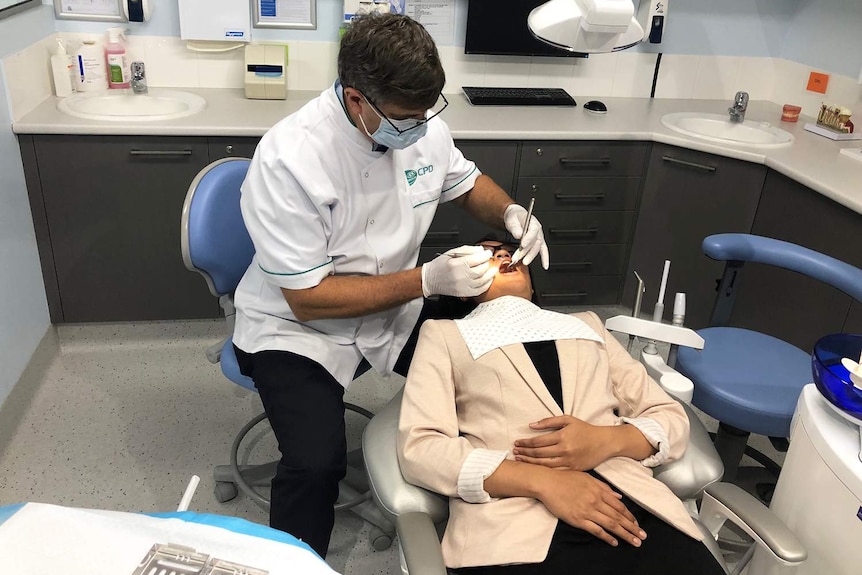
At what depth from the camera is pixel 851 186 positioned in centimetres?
217

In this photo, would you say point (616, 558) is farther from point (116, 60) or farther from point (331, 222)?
point (116, 60)

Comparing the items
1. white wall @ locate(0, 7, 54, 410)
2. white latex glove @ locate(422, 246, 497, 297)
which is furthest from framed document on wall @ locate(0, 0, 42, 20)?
white latex glove @ locate(422, 246, 497, 297)

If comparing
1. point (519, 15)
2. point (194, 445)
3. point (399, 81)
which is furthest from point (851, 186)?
point (194, 445)

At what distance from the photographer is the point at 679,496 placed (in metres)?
1.41

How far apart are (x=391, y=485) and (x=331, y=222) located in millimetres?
601

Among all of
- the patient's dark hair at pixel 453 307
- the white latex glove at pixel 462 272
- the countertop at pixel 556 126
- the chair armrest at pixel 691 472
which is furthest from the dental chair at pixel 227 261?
the countertop at pixel 556 126

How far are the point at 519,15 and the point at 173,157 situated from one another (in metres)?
1.44

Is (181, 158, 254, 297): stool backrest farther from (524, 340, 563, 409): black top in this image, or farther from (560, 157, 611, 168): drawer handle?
(560, 157, 611, 168): drawer handle

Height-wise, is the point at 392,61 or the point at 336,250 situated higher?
the point at 392,61

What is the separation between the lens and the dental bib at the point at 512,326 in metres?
1.47

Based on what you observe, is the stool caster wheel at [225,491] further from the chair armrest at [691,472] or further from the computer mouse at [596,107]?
the computer mouse at [596,107]

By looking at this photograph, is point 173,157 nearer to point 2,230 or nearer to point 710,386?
point 2,230

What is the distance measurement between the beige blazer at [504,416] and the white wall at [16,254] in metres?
1.44

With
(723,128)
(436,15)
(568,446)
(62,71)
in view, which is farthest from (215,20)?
(568,446)
